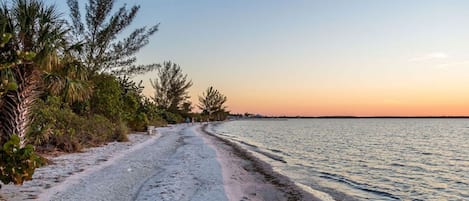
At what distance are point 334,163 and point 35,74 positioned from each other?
1385 centimetres

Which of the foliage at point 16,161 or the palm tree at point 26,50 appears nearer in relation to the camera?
the foliage at point 16,161

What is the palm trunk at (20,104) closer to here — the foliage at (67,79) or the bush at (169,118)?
the foliage at (67,79)

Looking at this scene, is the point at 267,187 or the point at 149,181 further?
the point at 267,187

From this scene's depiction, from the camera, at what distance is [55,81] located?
1152 cm

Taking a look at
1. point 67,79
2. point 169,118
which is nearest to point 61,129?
point 67,79

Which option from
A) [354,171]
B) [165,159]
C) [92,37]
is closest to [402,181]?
[354,171]

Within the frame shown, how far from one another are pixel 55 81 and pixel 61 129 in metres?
5.73

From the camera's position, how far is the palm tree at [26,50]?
995 centimetres

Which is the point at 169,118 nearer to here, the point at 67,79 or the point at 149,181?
the point at 67,79

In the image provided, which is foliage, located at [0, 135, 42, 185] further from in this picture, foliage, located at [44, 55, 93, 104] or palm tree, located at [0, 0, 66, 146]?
foliage, located at [44, 55, 93, 104]

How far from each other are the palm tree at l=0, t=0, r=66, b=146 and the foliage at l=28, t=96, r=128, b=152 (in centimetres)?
309

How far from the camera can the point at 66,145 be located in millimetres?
16734

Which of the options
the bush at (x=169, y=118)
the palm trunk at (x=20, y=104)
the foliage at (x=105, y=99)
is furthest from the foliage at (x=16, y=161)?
the bush at (x=169, y=118)

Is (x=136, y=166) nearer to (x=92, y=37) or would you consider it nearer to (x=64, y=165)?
(x=64, y=165)
